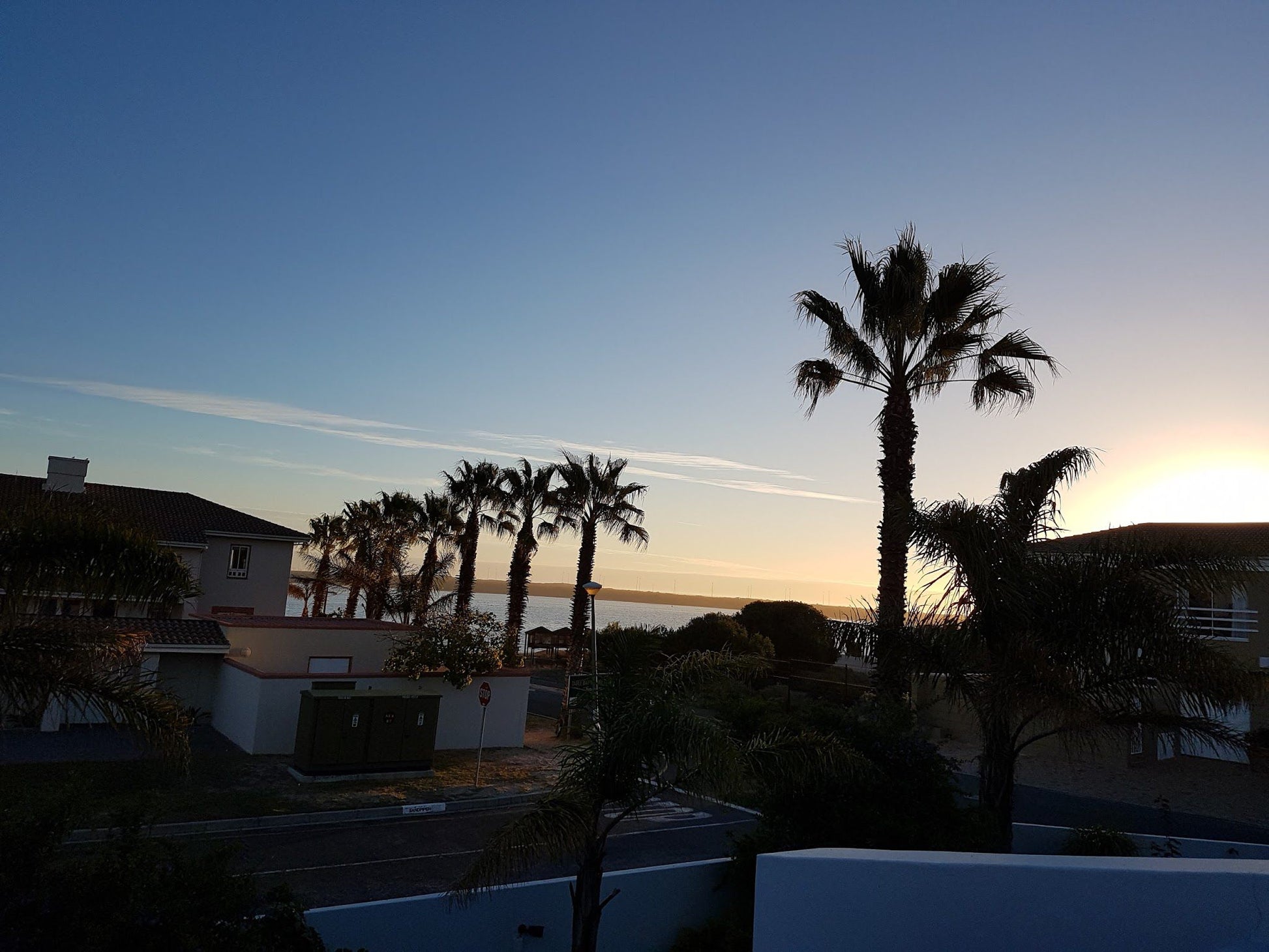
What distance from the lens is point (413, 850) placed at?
13.7 meters

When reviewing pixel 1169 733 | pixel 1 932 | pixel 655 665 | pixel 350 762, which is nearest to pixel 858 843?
pixel 655 665

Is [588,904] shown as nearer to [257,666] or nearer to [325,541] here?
[257,666]

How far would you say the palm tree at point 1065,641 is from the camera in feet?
Answer: 34.7

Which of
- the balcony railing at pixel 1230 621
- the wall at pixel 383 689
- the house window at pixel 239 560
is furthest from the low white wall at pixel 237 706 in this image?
the balcony railing at pixel 1230 621

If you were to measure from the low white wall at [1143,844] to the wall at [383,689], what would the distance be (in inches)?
553

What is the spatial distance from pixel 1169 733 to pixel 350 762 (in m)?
15.9

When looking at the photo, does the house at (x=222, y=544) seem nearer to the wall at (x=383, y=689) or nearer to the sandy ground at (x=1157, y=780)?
the wall at (x=383, y=689)

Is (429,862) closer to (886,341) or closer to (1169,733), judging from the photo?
(1169,733)

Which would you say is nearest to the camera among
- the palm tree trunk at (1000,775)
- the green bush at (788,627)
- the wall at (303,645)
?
the palm tree trunk at (1000,775)

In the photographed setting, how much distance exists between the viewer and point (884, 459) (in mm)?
17234

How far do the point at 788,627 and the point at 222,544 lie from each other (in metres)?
25.9

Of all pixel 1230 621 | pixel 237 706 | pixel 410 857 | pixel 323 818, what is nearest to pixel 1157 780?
pixel 1230 621

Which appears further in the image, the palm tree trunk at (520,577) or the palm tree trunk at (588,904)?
the palm tree trunk at (520,577)

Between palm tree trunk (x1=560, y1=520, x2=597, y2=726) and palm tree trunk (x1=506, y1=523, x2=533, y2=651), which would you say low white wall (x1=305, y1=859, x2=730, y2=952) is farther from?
palm tree trunk (x1=506, y1=523, x2=533, y2=651)
